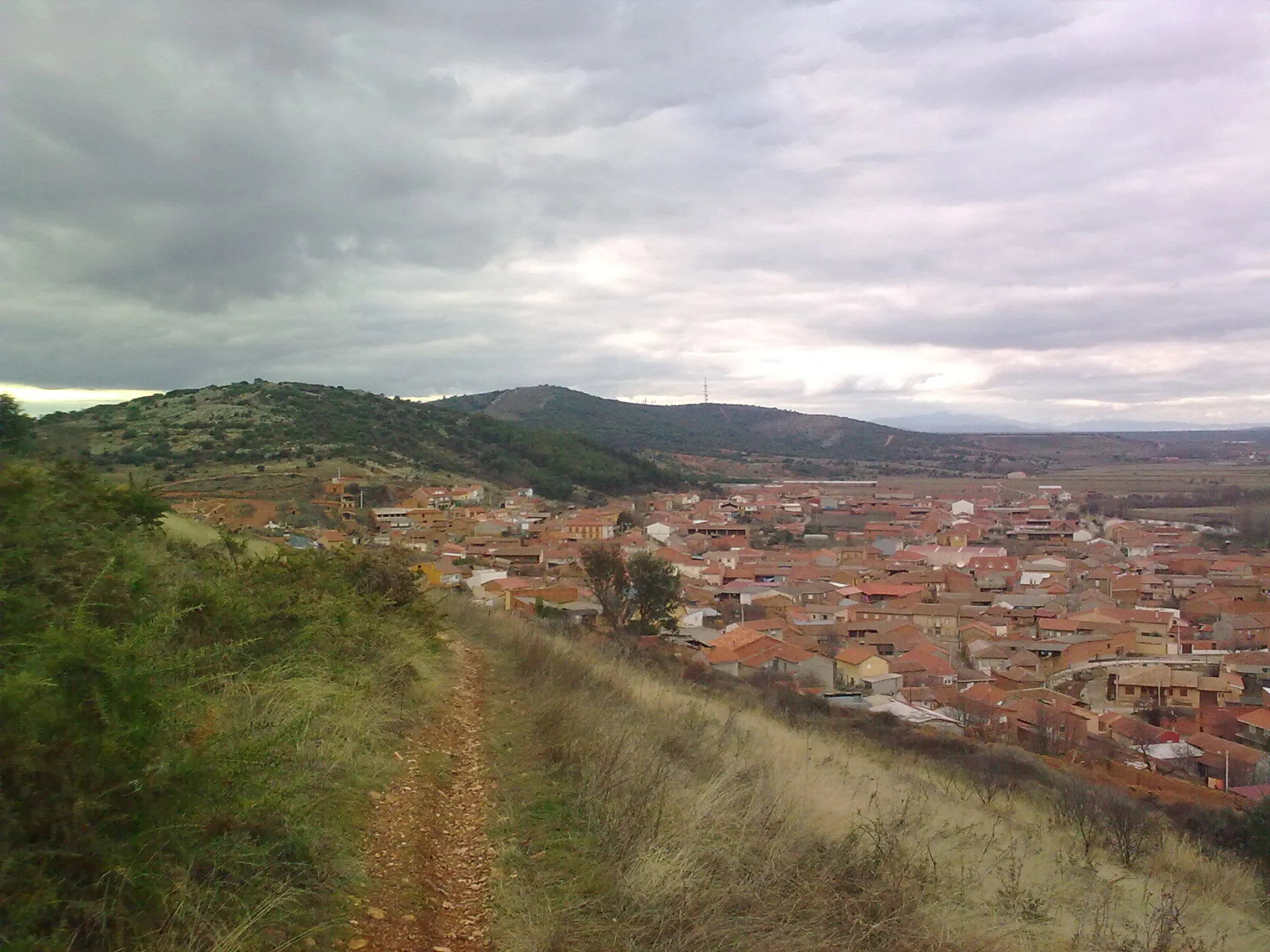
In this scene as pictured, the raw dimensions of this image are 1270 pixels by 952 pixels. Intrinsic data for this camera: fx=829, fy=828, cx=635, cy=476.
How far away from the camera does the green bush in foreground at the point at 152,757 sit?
2.65 metres

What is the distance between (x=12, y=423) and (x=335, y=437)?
5982cm

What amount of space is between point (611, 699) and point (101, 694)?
7.07m

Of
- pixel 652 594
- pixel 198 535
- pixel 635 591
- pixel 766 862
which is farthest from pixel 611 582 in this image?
pixel 766 862

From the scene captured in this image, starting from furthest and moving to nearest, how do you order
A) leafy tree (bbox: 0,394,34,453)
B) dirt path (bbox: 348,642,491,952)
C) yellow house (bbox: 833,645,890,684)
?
1. yellow house (bbox: 833,645,890,684)
2. leafy tree (bbox: 0,394,34,453)
3. dirt path (bbox: 348,642,491,952)

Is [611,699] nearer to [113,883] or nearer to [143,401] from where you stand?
[113,883]

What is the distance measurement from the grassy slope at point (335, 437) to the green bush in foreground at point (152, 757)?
156ft

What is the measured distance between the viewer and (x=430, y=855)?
4.40 m

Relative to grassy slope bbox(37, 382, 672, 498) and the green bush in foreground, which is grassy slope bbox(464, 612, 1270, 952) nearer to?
the green bush in foreground

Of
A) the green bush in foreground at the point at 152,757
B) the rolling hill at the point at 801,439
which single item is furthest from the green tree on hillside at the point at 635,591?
the rolling hill at the point at 801,439

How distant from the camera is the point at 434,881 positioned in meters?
4.11

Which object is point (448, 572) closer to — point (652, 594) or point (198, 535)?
point (652, 594)

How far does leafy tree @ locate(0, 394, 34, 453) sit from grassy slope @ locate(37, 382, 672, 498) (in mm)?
41010

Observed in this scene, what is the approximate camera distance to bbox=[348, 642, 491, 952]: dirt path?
3.57m

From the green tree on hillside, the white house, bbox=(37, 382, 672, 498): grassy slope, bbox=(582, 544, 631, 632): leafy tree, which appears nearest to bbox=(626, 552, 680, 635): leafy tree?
the green tree on hillside
